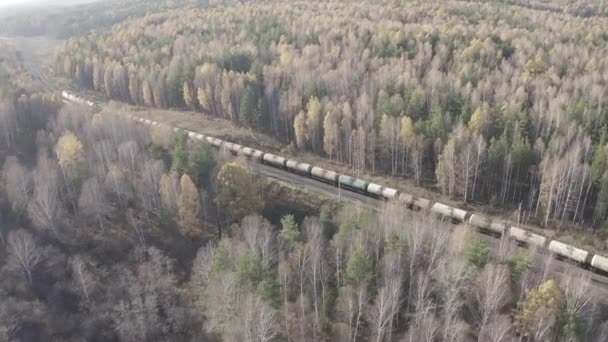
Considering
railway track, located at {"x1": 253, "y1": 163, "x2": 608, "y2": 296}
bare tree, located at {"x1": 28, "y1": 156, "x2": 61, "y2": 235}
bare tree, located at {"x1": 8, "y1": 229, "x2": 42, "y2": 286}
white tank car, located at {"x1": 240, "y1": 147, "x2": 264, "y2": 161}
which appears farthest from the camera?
white tank car, located at {"x1": 240, "y1": 147, "x2": 264, "y2": 161}

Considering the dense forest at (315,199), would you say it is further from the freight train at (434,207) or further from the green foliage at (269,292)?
the freight train at (434,207)

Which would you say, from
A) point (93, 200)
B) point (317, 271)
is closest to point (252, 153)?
point (93, 200)

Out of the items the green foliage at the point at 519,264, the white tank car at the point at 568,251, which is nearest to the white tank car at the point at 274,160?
the white tank car at the point at 568,251

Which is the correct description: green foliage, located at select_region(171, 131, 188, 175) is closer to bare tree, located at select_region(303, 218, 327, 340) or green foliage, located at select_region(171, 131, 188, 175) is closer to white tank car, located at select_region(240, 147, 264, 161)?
white tank car, located at select_region(240, 147, 264, 161)

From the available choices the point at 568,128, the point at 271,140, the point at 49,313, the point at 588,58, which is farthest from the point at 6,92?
the point at 588,58

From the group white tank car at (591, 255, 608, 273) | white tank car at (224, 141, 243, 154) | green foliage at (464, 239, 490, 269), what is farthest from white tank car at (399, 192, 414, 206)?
white tank car at (224, 141, 243, 154)

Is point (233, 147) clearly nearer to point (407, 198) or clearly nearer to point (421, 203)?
point (407, 198)
